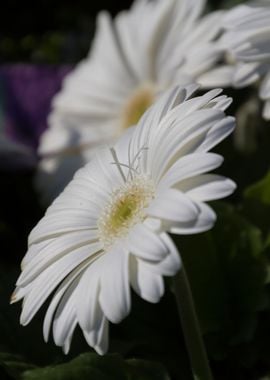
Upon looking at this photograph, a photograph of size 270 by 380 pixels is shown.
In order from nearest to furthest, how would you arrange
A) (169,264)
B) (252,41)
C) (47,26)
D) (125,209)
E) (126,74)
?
(169,264) < (125,209) < (252,41) < (126,74) < (47,26)

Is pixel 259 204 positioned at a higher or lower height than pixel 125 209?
lower

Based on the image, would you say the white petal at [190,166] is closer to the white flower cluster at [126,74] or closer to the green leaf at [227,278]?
the green leaf at [227,278]

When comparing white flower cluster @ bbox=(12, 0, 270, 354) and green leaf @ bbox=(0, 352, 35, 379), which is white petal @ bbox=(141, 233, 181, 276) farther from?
green leaf @ bbox=(0, 352, 35, 379)

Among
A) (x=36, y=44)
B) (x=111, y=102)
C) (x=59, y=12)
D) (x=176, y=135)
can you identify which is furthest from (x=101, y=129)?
(x=176, y=135)

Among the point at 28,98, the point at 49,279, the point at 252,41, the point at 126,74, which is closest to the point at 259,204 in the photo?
the point at 252,41

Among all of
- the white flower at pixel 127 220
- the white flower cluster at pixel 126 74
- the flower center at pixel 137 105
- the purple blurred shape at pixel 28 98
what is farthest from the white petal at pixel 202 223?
the purple blurred shape at pixel 28 98

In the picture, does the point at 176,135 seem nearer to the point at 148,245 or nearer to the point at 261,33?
the point at 148,245

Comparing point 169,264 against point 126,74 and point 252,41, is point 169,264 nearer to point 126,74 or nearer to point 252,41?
point 252,41
